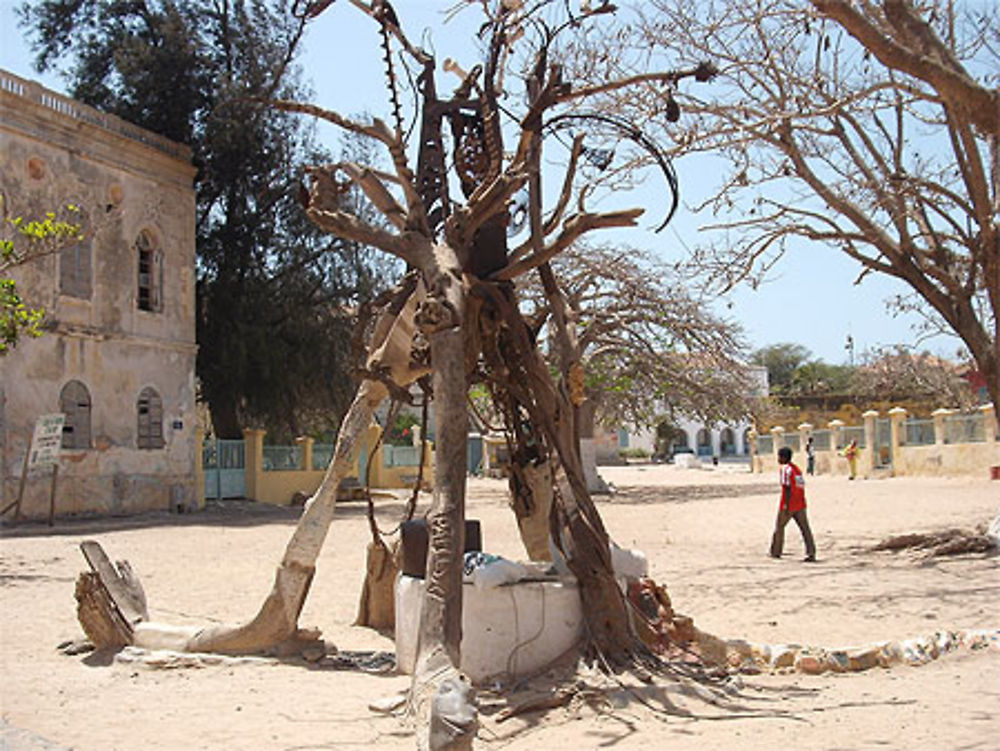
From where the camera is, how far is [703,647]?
6.63m

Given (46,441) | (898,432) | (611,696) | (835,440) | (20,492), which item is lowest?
(611,696)

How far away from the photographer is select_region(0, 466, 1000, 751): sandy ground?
204 inches

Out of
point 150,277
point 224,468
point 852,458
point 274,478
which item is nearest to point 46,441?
point 150,277

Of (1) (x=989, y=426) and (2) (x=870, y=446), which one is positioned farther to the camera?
(2) (x=870, y=446)

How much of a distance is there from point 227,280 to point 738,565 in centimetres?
1991

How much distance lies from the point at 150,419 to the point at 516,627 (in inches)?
769

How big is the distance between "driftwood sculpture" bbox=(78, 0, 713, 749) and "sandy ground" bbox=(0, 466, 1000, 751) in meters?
0.53

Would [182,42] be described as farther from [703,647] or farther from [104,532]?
[703,647]

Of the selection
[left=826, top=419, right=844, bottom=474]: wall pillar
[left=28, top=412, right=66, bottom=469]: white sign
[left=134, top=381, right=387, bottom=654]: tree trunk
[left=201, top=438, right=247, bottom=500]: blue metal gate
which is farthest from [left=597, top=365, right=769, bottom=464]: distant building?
[left=134, top=381, right=387, bottom=654]: tree trunk

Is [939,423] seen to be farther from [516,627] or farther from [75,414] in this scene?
[516,627]

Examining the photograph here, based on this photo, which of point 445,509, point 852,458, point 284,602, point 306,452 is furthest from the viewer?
point 852,458

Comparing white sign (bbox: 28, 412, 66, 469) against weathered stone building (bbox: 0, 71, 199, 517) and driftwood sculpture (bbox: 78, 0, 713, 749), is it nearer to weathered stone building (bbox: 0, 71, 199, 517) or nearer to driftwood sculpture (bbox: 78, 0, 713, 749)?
weathered stone building (bbox: 0, 71, 199, 517)

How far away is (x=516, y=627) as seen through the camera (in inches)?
237

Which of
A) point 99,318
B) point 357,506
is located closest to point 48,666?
point 99,318
